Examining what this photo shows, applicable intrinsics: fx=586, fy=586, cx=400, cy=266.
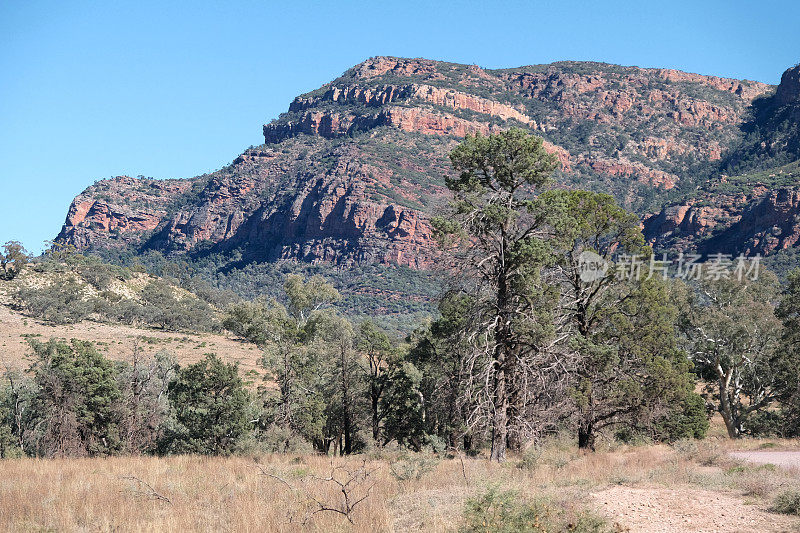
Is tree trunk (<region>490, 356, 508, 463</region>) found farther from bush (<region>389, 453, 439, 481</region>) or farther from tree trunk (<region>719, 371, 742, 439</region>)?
tree trunk (<region>719, 371, 742, 439</region>)

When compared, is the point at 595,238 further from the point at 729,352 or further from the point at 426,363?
the point at 729,352

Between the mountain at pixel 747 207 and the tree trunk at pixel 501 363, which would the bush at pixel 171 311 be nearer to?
the tree trunk at pixel 501 363

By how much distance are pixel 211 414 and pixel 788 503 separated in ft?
65.1

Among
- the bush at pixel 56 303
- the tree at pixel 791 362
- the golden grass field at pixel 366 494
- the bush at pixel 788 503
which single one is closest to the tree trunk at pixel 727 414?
the tree at pixel 791 362

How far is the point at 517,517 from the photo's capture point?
7.22 metres

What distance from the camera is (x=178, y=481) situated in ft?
34.8

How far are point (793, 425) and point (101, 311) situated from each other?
70.9 metres

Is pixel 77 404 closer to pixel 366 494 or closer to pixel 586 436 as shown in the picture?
pixel 366 494

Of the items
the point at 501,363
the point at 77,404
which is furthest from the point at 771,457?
the point at 77,404

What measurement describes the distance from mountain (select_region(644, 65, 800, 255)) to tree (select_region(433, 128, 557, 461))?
126076 mm

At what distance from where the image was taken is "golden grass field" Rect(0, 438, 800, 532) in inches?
306

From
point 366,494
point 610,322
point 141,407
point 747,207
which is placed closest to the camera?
point 366,494

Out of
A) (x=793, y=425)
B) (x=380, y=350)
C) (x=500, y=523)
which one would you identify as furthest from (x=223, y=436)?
(x=793, y=425)

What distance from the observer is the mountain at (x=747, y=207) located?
12512cm
